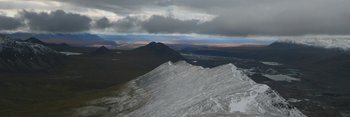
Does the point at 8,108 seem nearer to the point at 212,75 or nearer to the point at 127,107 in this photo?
the point at 127,107

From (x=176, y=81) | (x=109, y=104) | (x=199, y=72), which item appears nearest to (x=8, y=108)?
(x=109, y=104)

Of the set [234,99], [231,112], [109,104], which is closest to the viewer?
[231,112]

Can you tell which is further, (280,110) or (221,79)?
(221,79)

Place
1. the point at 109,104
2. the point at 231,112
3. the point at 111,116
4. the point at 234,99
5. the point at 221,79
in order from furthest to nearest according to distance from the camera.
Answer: the point at 109,104 < the point at 221,79 < the point at 111,116 < the point at 234,99 < the point at 231,112

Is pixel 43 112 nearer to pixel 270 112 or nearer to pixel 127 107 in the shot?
pixel 127 107

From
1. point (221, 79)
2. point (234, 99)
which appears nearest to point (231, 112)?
point (234, 99)

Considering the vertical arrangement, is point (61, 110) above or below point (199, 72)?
below
